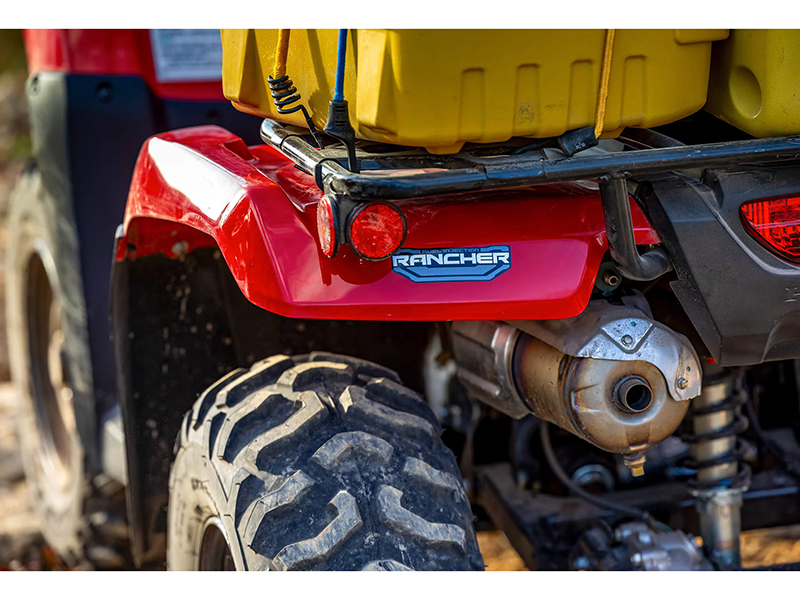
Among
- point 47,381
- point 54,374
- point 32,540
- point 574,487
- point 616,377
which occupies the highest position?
point 616,377

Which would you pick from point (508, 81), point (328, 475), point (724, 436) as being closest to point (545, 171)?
point (508, 81)

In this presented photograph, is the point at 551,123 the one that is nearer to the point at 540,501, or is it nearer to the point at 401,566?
the point at 401,566

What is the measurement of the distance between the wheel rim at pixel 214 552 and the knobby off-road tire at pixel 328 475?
14 millimetres

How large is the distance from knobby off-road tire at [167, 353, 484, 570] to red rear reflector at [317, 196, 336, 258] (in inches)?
14.3

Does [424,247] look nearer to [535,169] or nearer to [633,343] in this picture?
[535,169]

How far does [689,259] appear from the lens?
1.52 meters

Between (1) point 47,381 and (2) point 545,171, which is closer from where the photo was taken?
(2) point 545,171

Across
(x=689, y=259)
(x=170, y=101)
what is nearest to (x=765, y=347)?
(x=689, y=259)

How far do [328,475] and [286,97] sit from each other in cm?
68

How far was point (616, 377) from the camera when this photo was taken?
1.61 metres

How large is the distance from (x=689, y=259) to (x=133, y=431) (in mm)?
1520

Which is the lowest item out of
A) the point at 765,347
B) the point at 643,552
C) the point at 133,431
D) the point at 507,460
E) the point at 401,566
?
the point at 507,460

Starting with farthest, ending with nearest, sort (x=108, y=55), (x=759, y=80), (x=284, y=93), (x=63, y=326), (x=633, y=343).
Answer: (x=63, y=326) < (x=108, y=55) < (x=284, y=93) < (x=633, y=343) < (x=759, y=80)

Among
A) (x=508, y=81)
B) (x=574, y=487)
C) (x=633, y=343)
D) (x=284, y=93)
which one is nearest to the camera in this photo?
(x=508, y=81)
